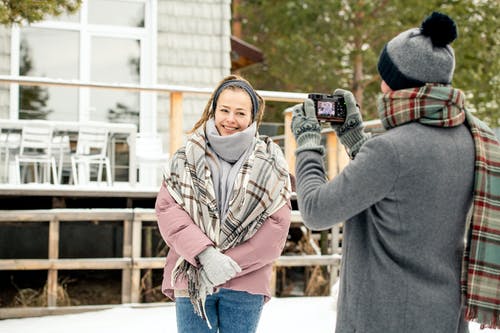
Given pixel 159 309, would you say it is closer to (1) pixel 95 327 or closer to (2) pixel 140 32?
(1) pixel 95 327

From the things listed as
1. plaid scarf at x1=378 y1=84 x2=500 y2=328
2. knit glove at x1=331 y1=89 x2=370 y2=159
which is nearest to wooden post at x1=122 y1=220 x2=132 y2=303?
knit glove at x1=331 y1=89 x2=370 y2=159

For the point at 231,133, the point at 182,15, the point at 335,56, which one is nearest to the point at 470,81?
the point at 335,56

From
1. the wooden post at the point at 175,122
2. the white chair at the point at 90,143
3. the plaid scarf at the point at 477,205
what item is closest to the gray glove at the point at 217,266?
the plaid scarf at the point at 477,205

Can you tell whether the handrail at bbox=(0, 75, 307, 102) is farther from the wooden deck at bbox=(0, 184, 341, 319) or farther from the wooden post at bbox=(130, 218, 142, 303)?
the wooden post at bbox=(130, 218, 142, 303)

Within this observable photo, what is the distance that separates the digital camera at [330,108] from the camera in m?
2.05

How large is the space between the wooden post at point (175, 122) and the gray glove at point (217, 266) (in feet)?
14.2

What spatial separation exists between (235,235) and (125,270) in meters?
3.95

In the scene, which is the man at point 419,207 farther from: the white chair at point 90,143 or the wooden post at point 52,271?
the white chair at point 90,143

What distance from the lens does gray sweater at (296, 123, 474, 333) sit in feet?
5.78

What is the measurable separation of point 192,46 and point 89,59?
151 cm

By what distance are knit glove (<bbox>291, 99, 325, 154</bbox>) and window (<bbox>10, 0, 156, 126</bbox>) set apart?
8.16 meters

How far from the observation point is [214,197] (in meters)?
2.53

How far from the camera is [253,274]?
8.30ft

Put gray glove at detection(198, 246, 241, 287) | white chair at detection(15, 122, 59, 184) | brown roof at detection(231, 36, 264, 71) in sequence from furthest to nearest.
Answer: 1. brown roof at detection(231, 36, 264, 71)
2. white chair at detection(15, 122, 59, 184)
3. gray glove at detection(198, 246, 241, 287)
